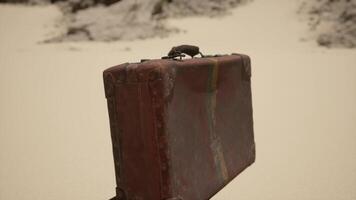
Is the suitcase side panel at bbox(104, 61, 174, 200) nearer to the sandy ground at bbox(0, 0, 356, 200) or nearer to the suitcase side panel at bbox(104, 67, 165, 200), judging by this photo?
the suitcase side panel at bbox(104, 67, 165, 200)

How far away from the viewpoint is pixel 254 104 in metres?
4.64

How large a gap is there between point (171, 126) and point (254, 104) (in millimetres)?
3033

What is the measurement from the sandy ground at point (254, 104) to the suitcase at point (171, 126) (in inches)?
31.7

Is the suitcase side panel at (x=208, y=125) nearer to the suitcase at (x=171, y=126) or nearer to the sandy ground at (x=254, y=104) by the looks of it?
the suitcase at (x=171, y=126)

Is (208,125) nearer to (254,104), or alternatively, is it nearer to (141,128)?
(141,128)

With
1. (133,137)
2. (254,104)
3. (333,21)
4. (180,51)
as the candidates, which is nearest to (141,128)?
(133,137)

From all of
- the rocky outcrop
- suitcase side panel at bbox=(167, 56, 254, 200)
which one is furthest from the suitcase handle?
the rocky outcrop

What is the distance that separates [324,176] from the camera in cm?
296

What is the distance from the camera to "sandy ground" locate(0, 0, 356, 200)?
2.90m

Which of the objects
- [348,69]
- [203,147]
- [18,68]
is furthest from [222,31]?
[203,147]

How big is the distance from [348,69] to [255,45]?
81.3 inches

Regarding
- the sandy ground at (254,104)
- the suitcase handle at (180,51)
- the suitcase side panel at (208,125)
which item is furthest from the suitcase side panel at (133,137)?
the sandy ground at (254,104)

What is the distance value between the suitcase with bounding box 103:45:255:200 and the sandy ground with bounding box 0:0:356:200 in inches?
31.7

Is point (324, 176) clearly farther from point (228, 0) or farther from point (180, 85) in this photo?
point (228, 0)
